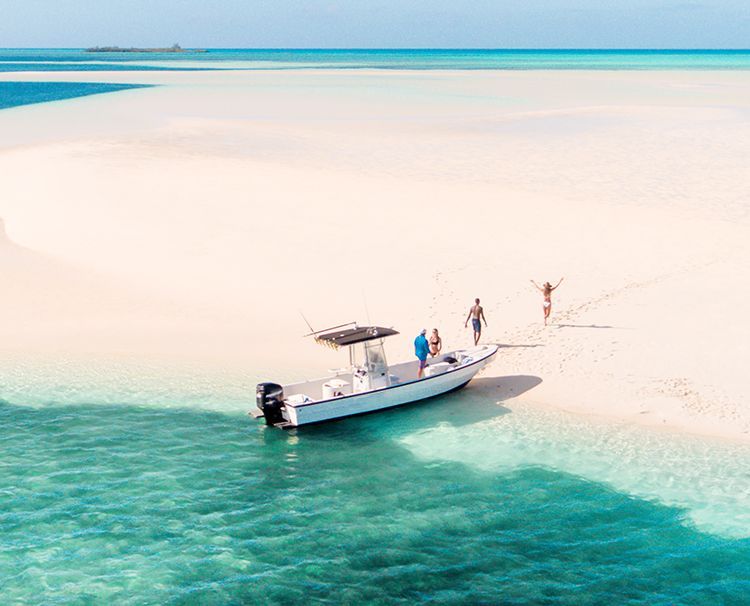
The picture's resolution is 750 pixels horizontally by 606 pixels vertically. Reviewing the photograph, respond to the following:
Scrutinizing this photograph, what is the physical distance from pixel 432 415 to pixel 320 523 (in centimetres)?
600

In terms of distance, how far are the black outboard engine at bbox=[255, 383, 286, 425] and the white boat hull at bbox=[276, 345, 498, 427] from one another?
21 centimetres

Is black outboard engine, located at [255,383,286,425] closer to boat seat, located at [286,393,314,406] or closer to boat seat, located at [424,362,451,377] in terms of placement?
boat seat, located at [286,393,314,406]

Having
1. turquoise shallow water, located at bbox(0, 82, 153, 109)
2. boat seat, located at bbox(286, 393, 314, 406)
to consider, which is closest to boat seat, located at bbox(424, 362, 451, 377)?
boat seat, located at bbox(286, 393, 314, 406)

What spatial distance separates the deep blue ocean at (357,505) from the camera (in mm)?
15203

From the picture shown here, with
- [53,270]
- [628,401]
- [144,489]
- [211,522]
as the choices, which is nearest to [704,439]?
[628,401]

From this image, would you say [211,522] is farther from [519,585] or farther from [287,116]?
[287,116]

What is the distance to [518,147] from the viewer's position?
171 feet

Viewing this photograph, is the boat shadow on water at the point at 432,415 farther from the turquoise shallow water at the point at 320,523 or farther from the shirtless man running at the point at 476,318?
the shirtless man running at the point at 476,318

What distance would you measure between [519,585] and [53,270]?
75.1 feet

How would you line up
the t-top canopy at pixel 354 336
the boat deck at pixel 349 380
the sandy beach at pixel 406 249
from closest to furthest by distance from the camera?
the t-top canopy at pixel 354 336
the boat deck at pixel 349 380
the sandy beach at pixel 406 249

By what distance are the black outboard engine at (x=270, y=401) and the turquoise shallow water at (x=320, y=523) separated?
1.68ft

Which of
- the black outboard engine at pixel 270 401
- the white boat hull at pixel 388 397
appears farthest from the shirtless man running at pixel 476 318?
the black outboard engine at pixel 270 401

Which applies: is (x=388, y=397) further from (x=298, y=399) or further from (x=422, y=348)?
(x=298, y=399)

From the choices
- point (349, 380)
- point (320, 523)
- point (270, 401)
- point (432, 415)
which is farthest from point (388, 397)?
point (320, 523)
